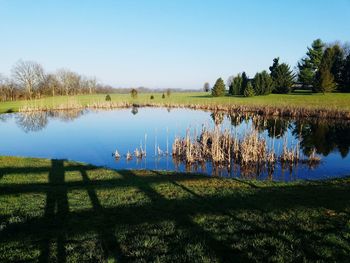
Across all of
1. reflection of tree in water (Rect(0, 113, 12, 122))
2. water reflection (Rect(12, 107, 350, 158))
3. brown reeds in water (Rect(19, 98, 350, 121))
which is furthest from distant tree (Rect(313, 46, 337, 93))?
reflection of tree in water (Rect(0, 113, 12, 122))

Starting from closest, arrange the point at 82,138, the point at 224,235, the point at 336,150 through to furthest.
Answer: the point at 224,235
the point at 336,150
the point at 82,138

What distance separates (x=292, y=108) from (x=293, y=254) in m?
40.4

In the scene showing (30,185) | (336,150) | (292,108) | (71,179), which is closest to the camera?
(30,185)

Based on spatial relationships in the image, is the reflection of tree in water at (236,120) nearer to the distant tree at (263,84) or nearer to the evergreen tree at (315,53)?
the distant tree at (263,84)

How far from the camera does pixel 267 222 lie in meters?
8.27

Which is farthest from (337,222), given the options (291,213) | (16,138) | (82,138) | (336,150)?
(16,138)

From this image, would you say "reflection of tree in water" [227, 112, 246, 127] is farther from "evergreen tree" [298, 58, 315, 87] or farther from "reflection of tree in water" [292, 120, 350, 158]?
"evergreen tree" [298, 58, 315, 87]

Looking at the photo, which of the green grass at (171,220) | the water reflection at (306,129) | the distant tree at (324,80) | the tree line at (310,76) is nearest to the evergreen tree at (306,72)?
the tree line at (310,76)

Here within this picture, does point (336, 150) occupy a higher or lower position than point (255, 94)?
lower

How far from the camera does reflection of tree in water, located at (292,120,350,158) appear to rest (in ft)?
86.1

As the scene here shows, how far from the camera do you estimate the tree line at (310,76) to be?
2387 inches

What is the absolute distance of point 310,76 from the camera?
2756 inches

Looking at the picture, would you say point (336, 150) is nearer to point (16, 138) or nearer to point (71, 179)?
point (71, 179)

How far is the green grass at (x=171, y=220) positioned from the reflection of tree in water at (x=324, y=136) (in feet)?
42.7
